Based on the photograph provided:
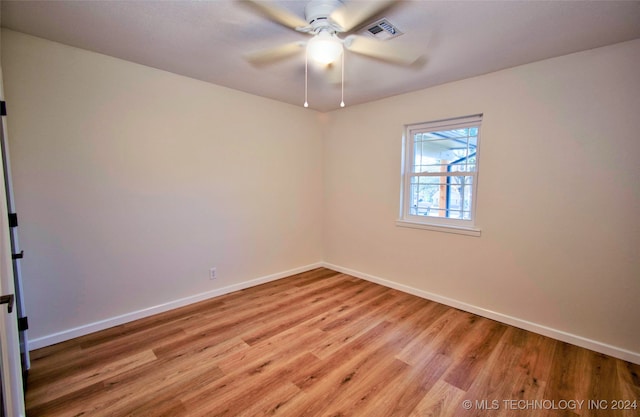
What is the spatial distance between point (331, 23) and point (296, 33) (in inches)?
14.4

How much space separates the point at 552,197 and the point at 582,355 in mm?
1316

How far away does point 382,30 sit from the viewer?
1901 mm

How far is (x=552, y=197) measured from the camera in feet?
8.13

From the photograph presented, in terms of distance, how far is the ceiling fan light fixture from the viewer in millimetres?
1746

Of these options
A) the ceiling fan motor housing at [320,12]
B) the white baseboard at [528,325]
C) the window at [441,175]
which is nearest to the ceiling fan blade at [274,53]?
the ceiling fan motor housing at [320,12]

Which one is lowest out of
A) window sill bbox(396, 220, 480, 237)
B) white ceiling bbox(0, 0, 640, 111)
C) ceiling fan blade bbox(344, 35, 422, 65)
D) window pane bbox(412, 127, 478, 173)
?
window sill bbox(396, 220, 480, 237)

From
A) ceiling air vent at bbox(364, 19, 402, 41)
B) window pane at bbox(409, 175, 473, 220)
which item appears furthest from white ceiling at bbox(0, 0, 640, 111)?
window pane at bbox(409, 175, 473, 220)

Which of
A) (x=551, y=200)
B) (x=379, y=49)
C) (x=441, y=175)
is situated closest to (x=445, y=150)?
(x=441, y=175)

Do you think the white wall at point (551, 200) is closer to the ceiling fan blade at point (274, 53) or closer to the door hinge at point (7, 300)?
the ceiling fan blade at point (274, 53)

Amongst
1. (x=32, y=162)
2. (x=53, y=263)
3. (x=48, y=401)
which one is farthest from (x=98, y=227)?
(x=48, y=401)

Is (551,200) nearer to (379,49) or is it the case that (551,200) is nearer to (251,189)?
(379,49)

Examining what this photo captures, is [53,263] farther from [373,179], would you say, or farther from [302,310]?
[373,179]

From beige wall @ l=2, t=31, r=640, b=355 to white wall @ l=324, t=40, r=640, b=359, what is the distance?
10 millimetres

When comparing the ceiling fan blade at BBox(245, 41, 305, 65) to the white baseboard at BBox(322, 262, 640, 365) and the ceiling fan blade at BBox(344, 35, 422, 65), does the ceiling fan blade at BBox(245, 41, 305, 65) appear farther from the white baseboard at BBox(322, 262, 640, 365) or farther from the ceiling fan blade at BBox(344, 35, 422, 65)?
the white baseboard at BBox(322, 262, 640, 365)
